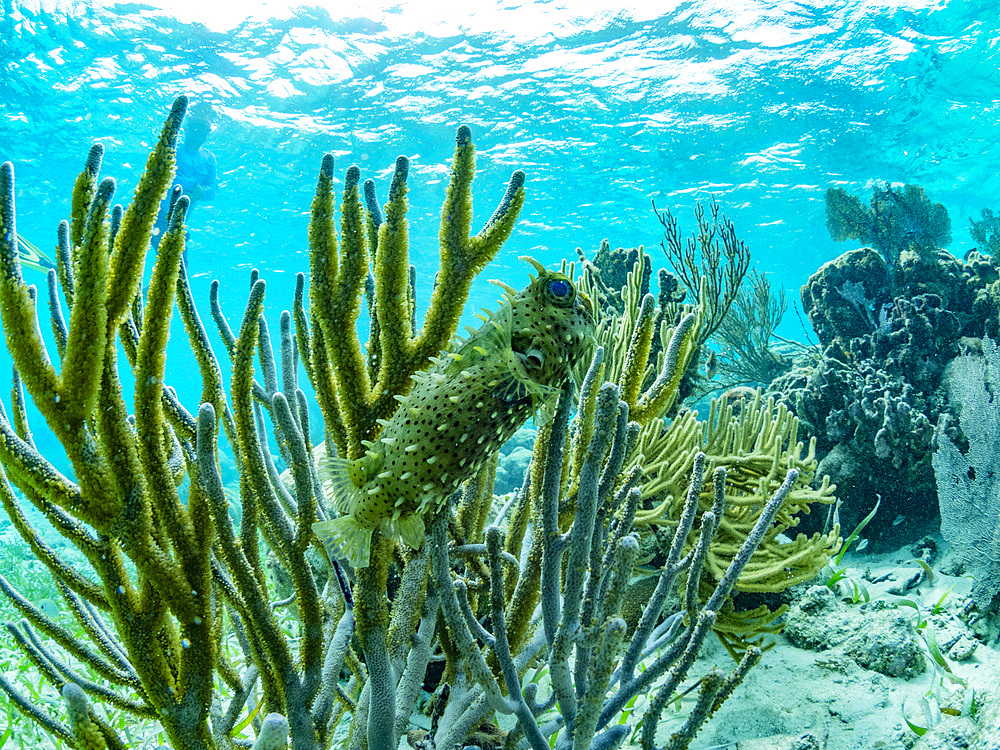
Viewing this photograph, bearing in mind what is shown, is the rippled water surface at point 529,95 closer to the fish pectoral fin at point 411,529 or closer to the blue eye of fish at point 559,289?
the blue eye of fish at point 559,289

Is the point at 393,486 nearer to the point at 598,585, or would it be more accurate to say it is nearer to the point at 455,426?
the point at 455,426

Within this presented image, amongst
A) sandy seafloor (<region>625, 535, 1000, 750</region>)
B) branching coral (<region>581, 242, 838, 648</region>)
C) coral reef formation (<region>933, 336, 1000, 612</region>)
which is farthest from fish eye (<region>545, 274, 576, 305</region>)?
coral reef formation (<region>933, 336, 1000, 612</region>)

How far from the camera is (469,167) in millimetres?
1643

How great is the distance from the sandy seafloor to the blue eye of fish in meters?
2.51

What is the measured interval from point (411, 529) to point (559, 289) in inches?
30.1

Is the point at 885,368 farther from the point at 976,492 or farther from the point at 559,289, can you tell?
the point at 559,289

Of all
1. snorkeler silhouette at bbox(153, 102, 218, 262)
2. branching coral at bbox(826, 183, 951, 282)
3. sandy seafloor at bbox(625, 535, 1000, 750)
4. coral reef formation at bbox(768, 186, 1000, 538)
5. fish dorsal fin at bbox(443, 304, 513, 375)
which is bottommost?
sandy seafloor at bbox(625, 535, 1000, 750)

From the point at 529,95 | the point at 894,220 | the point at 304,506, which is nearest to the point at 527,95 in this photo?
the point at 529,95

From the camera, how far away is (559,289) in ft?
4.83

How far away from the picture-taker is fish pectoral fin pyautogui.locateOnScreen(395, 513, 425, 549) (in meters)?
1.40

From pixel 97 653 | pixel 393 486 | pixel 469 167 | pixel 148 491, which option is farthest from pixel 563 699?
pixel 97 653

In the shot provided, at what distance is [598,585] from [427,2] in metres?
15.6

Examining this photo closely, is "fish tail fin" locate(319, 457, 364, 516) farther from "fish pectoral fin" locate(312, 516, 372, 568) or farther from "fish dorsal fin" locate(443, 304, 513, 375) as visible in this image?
"fish dorsal fin" locate(443, 304, 513, 375)

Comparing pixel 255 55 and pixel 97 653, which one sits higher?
pixel 255 55
